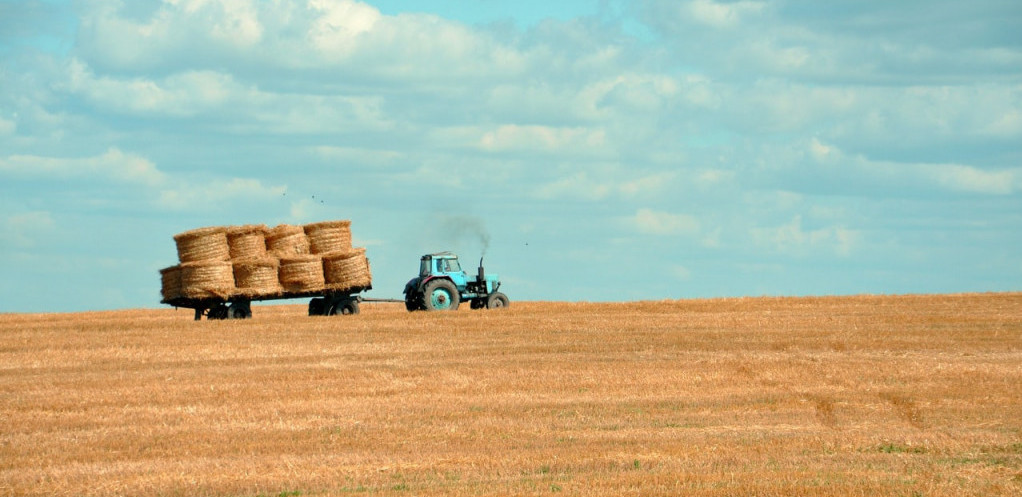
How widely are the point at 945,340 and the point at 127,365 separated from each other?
16730 millimetres

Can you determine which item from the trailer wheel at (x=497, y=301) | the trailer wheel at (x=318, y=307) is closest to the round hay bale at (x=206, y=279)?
the trailer wheel at (x=318, y=307)

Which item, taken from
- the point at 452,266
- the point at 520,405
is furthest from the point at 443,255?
the point at 520,405

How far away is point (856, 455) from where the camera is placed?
1330 centimetres

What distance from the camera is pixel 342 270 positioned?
1307 inches

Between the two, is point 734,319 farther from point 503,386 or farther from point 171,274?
point 171,274

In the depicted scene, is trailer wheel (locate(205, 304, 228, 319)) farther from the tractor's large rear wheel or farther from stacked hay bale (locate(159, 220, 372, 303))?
the tractor's large rear wheel

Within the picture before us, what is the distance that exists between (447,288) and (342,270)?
335cm

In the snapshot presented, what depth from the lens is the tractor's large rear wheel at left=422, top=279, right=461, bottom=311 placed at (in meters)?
34.6

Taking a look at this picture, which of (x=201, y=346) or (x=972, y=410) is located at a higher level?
(x=201, y=346)

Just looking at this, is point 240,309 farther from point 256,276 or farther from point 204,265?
point 204,265

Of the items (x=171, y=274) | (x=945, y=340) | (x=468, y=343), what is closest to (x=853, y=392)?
(x=945, y=340)

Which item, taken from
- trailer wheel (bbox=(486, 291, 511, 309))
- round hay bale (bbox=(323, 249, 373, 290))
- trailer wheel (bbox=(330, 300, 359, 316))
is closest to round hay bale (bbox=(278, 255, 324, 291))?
round hay bale (bbox=(323, 249, 373, 290))

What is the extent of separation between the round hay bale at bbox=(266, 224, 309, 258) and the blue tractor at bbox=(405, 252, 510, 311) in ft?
12.6

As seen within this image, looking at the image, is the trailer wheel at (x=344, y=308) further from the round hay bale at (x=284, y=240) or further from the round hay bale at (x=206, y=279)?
the round hay bale at (x=206, y=279)
